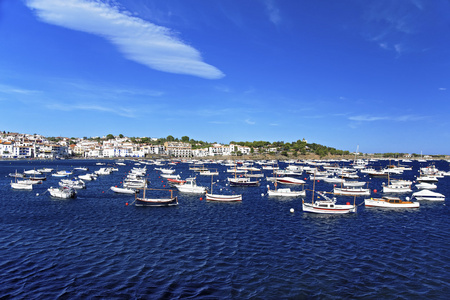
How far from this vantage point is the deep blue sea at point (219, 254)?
21.1 m

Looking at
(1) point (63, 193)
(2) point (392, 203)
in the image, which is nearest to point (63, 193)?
(1) point (63, 193)

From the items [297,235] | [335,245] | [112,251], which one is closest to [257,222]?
[297,235]

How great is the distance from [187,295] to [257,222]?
2244 centimetres

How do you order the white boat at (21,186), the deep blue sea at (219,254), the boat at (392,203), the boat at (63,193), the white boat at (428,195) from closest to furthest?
1. the deep blue sea at (219,254)
2. the boat at (392,203)
3. the boat at (63,193)
4. the white boat at (428,195)
5. the white boat at (21,186)

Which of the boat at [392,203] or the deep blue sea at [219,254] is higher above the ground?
the boat at [392,203]

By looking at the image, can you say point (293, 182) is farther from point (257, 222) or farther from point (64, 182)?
point (64, 182)

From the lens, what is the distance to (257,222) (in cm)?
4128

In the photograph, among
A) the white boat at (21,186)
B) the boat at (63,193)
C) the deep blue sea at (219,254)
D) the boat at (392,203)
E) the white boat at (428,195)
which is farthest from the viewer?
the white boat at (21,186)

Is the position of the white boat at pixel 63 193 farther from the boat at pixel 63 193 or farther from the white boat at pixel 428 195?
the white boat at pixel 428 195

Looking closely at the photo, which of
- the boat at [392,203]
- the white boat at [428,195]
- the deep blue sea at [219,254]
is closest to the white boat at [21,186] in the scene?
the deep blue sea at [219,254]

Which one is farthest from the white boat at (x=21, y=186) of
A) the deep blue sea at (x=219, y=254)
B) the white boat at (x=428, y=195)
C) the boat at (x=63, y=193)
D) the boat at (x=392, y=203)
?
the white boat at (x=428, y=195)

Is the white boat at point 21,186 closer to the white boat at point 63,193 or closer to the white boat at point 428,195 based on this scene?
the white boat at point 63,193

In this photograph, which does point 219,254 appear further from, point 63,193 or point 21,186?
point 21,186

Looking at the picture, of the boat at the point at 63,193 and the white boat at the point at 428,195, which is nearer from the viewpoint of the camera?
the boat at the point at 63,193
